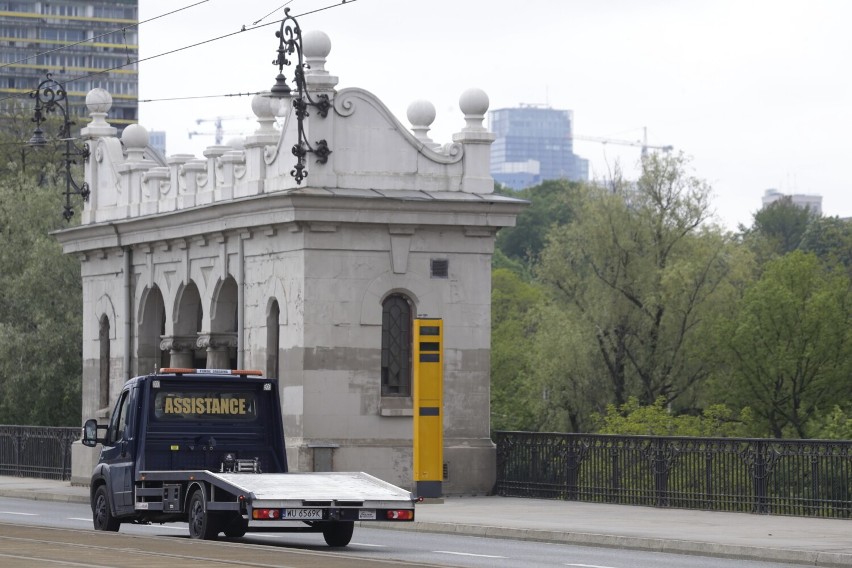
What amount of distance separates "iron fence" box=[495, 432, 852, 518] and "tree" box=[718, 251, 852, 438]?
29.9m

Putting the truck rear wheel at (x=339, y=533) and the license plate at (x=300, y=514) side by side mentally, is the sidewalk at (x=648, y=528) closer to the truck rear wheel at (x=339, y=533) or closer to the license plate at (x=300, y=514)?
the truck rear wheel at (x=339, y=533)

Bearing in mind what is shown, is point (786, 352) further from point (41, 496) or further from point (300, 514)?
point (300, 514)

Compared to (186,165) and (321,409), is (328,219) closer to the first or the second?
(321,409)

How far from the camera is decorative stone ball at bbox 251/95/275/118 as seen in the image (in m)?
38.5

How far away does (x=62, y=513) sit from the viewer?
34.9 meters

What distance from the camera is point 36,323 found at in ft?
199

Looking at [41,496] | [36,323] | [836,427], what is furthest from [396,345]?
[36,323]

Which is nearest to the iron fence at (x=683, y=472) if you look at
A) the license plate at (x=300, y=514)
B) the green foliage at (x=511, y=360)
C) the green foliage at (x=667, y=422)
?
the license plate at (x=300, y=514)

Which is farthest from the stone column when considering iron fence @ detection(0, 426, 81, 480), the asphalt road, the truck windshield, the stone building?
the truck windshield

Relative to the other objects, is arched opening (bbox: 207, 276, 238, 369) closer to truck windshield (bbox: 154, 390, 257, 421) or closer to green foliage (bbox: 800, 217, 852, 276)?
truck windshield (bbox: 154, 390, 257, 421)

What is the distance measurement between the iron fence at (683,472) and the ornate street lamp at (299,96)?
606 centimetres

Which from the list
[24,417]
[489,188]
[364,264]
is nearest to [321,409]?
[364,264]

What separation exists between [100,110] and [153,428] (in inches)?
797

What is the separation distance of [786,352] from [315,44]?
34.6m
